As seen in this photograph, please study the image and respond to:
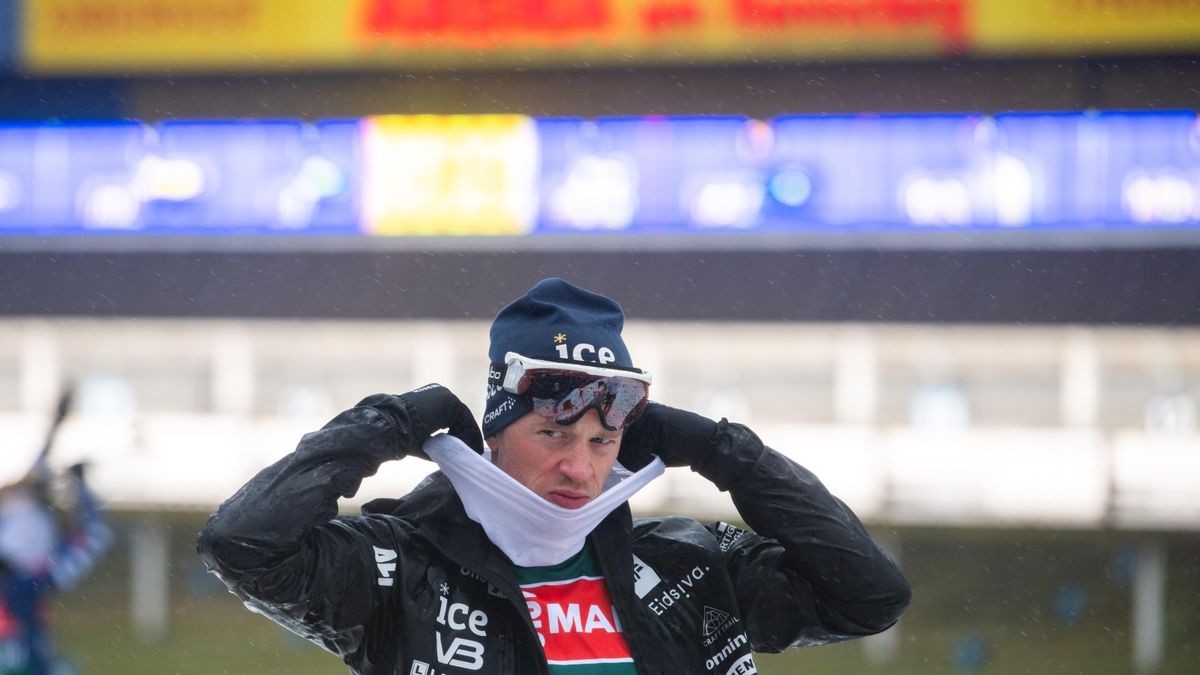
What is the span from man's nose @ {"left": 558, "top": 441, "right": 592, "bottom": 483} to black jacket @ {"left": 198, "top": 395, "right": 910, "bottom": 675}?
10 centimetres

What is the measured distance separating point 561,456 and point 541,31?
7.23 metres

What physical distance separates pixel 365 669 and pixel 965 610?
8.34 m

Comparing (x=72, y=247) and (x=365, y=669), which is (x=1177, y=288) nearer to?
(x=72, y=247)

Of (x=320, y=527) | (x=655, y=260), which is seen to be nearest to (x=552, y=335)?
(x=320, y=527)

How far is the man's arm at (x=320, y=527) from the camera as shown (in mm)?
1746

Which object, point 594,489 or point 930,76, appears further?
point 930,76

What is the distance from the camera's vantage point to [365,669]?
6.16 feet

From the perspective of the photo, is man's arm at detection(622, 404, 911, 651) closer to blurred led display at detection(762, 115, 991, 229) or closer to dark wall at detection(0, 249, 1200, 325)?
dark wall at detection(0, 249, 1200, 325)

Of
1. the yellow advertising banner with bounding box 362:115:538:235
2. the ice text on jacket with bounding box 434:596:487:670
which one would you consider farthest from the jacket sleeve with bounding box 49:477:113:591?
the ice text on jacket with bounding box 434:596:487:670

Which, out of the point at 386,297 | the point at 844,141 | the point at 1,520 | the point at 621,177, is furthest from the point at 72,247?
the point at 844,141

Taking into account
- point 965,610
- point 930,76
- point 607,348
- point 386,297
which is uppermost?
point 930,76

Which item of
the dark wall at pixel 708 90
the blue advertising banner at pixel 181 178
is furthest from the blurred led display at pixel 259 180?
the dark wall at pixel 708 90

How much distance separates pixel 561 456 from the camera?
192 centimetres

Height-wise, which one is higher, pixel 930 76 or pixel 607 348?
pixel 930 76
